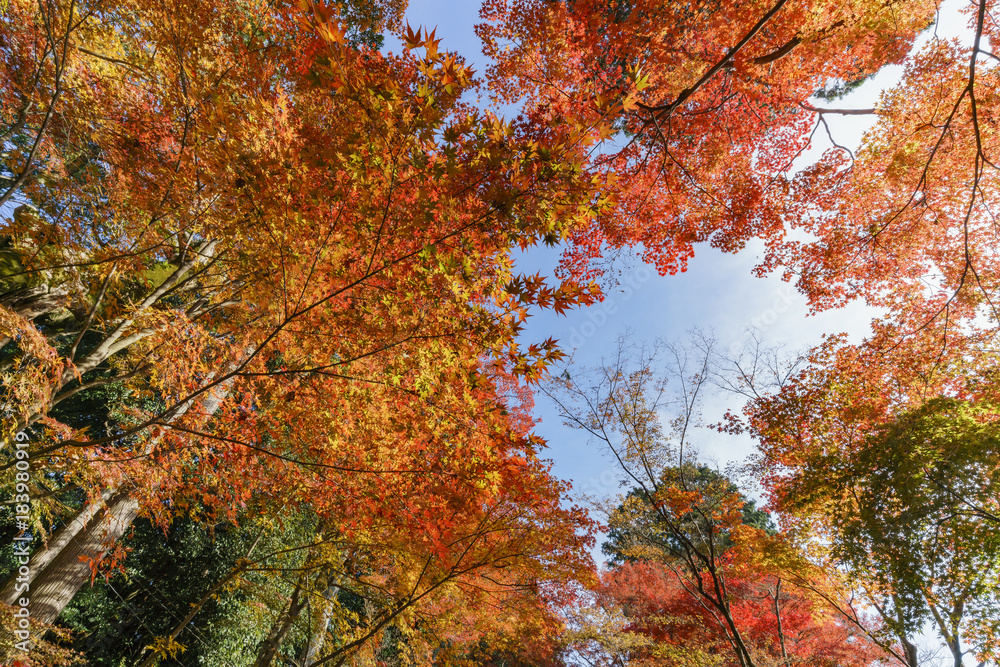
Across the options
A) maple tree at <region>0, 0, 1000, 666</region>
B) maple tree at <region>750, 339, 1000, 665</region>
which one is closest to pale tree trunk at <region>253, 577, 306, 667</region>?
maple tree at <region>0, 0, 1000, 666</region>

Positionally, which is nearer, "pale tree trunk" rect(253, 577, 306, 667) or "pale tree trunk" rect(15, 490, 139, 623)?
"pale tree trunk" rect(15, 490, 139, 623)

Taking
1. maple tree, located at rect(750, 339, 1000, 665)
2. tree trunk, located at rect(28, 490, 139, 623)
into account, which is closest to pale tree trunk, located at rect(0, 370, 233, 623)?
tree trunk, located at rect(28, 490, 139, 623)

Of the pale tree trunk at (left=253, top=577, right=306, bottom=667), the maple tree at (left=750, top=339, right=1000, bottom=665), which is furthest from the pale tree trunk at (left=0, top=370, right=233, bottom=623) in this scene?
the maple tree at (left=750, top=339, right=1000, bottom=665)

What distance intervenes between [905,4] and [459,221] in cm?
715

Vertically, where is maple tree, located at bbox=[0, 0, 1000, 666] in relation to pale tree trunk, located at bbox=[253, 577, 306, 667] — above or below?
above

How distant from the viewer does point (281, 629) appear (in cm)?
570

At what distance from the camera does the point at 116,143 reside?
15.3ft

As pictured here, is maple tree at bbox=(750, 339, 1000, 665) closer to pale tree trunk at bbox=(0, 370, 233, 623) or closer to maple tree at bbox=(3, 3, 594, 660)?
maple tree at bbox=(3, 3, 594, 660)

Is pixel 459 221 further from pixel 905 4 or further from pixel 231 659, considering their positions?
pixel 231 659

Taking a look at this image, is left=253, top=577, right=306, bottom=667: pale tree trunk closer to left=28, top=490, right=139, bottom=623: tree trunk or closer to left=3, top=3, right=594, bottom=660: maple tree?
left=3, top=3, right=594, bottom=660: maple tree

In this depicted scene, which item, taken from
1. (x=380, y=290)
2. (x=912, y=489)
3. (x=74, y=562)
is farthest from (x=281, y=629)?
(x=912, y=489)

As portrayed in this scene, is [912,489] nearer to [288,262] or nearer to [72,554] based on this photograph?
[288,262]

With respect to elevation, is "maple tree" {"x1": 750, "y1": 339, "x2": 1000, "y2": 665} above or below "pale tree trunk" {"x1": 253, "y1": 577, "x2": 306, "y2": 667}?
above

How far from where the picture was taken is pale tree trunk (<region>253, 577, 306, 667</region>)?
537 centimetres
